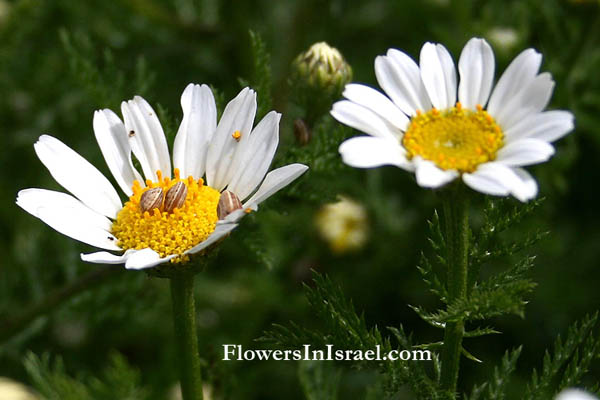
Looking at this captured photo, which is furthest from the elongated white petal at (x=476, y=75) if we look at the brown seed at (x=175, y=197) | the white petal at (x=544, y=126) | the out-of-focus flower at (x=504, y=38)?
the out-of-focus flower at (x=504, y=38)

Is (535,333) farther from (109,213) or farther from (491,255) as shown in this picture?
(109,213)

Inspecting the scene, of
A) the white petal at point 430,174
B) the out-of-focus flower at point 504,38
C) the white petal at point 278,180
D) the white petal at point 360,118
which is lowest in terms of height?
the white petal at point 430,174

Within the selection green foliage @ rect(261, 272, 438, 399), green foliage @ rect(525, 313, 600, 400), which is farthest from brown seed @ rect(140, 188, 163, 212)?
green foliage @ rect(525, 313, 600, 400)

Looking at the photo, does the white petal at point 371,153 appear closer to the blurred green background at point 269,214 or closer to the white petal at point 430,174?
the white petal at point 430,174

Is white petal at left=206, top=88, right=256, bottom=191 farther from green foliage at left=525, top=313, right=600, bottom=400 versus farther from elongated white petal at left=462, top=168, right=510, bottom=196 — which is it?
green foliage at left=525, top=313, right=600, bottom=400

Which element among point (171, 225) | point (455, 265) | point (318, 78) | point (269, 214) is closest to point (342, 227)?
point (269, 214)

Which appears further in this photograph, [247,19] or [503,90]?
[247,19]

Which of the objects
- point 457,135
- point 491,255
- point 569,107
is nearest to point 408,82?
point 457,135

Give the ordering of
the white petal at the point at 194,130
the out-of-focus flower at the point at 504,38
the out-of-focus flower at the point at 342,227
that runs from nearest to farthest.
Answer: the white petal at the point at 194,130
the out-of-focus flower at the point at 504,38
the out-of-focus flower at the point at 342,227
